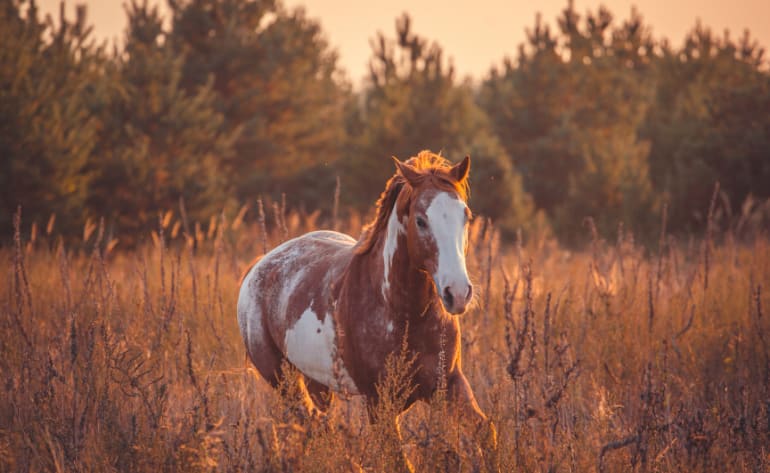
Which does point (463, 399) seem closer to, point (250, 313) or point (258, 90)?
point (250, 313)

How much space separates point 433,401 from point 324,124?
64.7 feet

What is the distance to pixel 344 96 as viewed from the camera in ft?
92.0

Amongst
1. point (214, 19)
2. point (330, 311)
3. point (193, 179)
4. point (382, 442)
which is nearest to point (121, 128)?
point (193, 179)

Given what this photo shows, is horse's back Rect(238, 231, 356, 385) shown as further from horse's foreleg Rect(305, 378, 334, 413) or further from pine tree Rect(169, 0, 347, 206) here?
pine tree Rect(169, 0, 347, 206)

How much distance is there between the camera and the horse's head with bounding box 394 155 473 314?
3.08 m

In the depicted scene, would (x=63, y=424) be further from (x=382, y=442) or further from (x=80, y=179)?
(x=80, y=179)

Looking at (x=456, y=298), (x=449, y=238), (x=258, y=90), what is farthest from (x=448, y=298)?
(x=258, y=90)

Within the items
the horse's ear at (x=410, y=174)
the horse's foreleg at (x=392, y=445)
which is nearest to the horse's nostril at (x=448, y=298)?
the horse's foreleg at (x=392, y=445)

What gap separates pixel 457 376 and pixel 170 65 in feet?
44.2

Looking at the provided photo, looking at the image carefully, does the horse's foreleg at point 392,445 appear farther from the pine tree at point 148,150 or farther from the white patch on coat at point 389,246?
the pine tree at point 148,150

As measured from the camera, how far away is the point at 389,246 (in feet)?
11.9

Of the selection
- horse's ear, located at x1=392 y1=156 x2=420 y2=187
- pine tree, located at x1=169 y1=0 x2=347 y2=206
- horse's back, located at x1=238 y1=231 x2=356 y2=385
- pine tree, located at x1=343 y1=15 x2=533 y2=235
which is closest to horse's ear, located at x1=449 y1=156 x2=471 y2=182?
horse's ear, located at x1=392 y1=156 x2=420 y2=187

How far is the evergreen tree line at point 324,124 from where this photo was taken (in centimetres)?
1315

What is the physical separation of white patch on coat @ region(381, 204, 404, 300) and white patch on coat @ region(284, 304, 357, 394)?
46 centimetres
